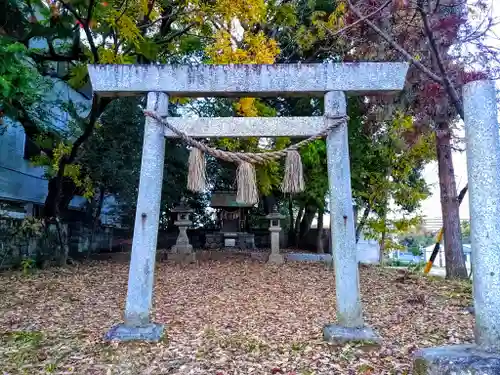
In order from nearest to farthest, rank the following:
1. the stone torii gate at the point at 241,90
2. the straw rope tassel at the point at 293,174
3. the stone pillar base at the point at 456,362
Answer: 1. the stone pillar base at the point at 456,362
2. the stone torii gate at the point at 241,90
3. the straw rope tassel at the point at 293,174

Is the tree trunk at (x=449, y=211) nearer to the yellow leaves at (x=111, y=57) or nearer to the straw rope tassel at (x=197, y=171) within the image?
the straw rope tassel at (x=197, y=171)

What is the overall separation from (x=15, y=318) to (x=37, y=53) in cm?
615

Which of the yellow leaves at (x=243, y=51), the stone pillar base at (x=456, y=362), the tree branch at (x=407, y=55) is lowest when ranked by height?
the stone pillar base at (x=456, y=362)

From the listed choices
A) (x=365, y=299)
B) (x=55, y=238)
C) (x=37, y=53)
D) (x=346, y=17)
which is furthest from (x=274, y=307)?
(x=37, y=53)

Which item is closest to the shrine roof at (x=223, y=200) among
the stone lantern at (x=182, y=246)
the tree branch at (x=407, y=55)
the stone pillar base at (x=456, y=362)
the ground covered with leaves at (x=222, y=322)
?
the stone lantern at (x=182, y=246)

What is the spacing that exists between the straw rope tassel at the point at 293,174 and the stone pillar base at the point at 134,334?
2.12 meters

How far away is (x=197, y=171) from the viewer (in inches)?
187

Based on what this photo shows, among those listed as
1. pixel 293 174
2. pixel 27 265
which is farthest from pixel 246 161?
pixel 27 265

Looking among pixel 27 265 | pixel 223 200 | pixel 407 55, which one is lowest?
pixel 27 265

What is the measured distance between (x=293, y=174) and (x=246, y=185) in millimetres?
570

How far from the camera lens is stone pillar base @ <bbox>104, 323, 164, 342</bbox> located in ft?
14.1

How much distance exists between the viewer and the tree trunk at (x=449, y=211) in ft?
26.9

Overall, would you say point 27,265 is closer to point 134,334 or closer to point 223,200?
point 134,334

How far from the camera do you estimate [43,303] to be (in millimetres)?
6359
